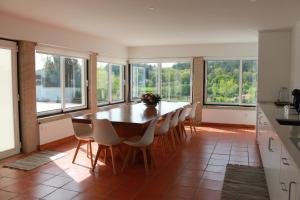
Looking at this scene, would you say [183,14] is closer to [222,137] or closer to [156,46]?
[222,137]

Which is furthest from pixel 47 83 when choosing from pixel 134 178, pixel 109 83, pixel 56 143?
pixel 134 178

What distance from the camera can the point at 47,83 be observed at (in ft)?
18.3

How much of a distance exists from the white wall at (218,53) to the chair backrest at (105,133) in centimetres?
458

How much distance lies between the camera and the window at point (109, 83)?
739cm

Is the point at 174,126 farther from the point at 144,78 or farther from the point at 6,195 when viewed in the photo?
the point at 144,78

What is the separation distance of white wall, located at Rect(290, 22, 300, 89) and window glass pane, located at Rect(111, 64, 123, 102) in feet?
15.7

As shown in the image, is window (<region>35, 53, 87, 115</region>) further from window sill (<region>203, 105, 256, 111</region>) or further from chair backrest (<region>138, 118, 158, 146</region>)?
window sill (<region>203, 105, 256, 111</region>)

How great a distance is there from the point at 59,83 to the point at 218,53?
175 inches

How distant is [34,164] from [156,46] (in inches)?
206

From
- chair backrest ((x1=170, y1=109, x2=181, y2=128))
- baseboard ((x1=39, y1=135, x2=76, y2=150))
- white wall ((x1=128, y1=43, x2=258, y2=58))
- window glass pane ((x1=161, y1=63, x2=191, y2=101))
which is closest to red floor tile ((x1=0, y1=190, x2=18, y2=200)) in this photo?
baseboard ((x1=39, y1=135, x2=76, y2=150))

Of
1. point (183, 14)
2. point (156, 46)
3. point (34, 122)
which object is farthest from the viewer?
point (156, 46)

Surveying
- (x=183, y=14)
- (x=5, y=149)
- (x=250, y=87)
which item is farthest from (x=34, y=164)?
(x=250, y=87)

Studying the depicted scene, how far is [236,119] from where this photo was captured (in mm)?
7578

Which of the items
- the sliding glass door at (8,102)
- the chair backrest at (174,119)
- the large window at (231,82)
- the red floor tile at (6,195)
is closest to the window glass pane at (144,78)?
the large window at (231,82)
